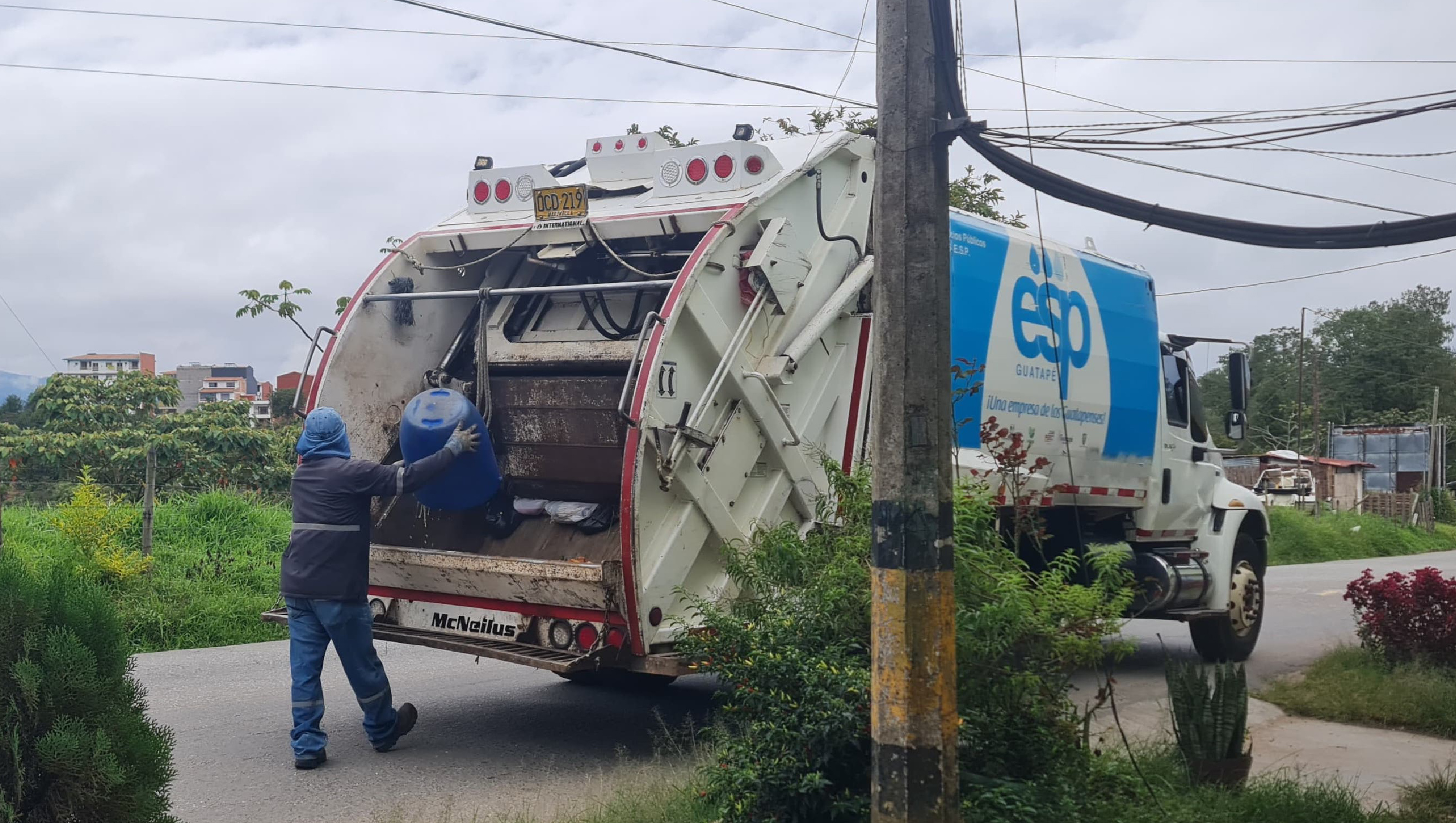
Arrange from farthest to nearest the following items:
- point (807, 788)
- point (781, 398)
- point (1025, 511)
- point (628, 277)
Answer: point (628, 277) < point (781, 398) < point (1025, 511) < point (807, 788)

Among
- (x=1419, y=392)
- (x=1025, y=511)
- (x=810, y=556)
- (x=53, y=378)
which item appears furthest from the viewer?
(x=1419, y=392)

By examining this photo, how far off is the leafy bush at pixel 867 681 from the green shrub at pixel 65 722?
193cm

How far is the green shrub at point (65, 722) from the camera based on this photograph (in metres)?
3.48

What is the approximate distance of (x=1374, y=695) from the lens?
26.7 ft

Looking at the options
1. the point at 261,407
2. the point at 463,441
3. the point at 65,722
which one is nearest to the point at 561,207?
the point at 463,441

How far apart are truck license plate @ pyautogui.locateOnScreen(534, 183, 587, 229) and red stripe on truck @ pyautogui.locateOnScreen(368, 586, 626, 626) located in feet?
6.75

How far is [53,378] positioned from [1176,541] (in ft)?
43.2

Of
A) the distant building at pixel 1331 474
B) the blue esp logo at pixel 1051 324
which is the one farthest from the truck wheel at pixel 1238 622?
the distant building at pixel 1331 474

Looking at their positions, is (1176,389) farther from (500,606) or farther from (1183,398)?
(500,606)

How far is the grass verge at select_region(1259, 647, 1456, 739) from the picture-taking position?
7.64 meters

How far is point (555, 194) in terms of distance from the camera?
7039mm

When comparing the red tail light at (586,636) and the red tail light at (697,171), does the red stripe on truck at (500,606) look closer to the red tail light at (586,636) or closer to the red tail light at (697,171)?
the red tail light at (586,636)

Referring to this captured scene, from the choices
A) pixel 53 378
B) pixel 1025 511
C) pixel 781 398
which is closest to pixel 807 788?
pixel 1025 511

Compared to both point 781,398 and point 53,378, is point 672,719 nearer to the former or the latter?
point 781,398
